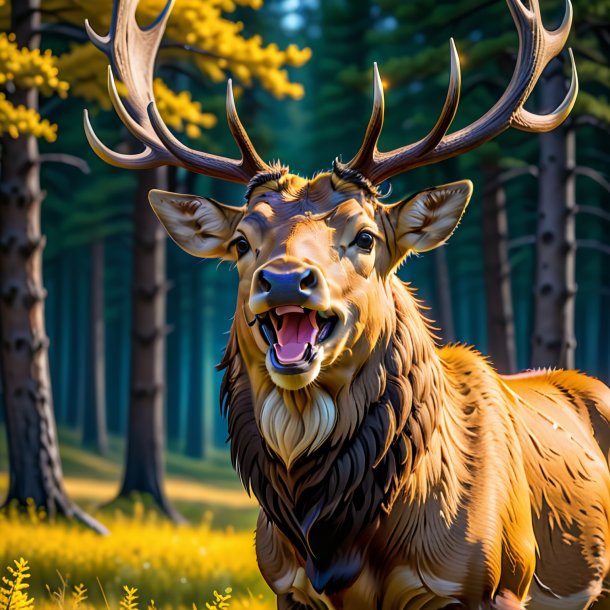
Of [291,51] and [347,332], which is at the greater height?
[291,51]

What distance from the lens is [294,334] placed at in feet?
13.2

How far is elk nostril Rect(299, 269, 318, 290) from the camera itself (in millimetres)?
3895

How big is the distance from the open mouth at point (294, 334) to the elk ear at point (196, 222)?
83 cm

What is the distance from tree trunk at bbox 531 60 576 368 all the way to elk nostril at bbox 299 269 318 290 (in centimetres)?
769

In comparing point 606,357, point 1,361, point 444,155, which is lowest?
point 606,357

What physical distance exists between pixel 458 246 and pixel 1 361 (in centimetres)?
1838

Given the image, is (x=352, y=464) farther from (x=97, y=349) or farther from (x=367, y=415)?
(x=97, y=349)

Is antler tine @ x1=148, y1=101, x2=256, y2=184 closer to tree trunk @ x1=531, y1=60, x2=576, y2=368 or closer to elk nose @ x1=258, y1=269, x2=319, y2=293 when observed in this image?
elk nose @ x1=258, y1=269, x2=319, y2=293

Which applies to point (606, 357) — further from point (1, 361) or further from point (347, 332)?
point (347, 332)

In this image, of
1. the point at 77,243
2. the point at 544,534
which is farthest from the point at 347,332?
the point at 77,243

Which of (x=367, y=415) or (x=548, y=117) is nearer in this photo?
(x=367, y=415)

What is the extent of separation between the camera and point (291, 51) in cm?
1051

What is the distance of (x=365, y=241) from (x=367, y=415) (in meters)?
0.77

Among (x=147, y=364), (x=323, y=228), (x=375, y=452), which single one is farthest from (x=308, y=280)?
(x=147, y=364)
